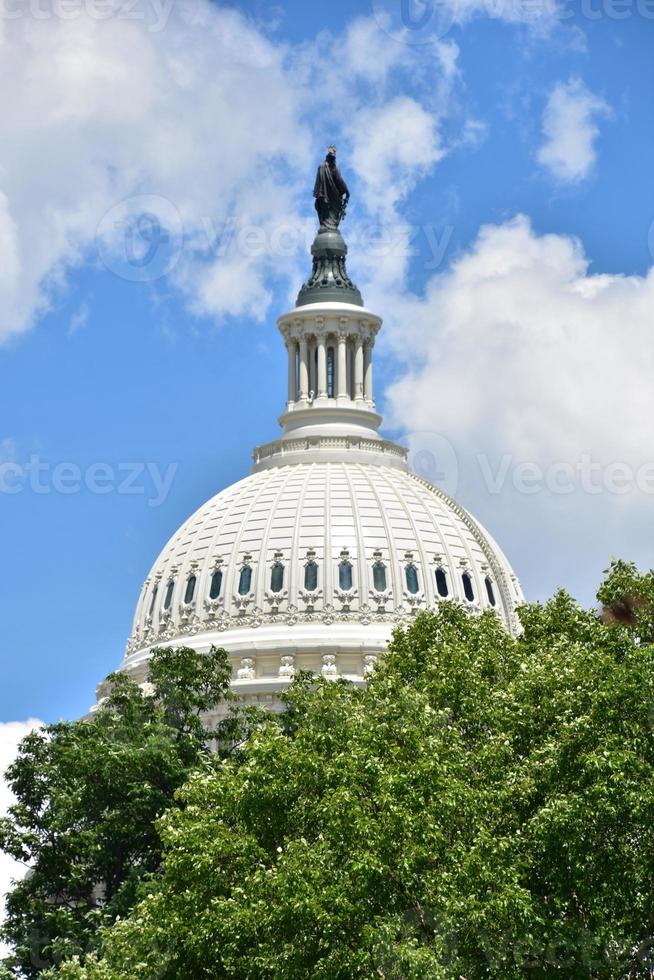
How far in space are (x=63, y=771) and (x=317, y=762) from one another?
1855 cm

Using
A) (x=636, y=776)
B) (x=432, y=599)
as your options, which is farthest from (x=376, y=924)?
(x=432, y=599)

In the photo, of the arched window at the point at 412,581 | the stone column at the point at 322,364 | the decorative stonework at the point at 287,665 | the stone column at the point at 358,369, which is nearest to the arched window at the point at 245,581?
the decorative stonework at the point at 287,665

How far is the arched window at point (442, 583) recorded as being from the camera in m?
133

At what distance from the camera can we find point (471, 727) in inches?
2378

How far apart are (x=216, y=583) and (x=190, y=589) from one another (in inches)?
78.2

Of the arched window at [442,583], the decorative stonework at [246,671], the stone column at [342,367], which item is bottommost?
the decorative stonework at [246,671]

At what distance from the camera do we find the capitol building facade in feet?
421

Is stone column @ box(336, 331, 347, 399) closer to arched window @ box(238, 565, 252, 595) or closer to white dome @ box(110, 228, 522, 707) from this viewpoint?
white dome @ box(110, 228, 522, 707)

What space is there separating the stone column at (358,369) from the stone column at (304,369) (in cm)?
292

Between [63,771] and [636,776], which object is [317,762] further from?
[63,771]

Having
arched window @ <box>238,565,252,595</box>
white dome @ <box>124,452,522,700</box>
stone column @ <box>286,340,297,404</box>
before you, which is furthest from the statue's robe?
arched window @ <box>238,565,252,595</box>

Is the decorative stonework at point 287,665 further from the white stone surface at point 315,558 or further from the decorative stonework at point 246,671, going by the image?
the decorative stonework at point 246,671

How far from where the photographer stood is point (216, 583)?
134375 millimetres

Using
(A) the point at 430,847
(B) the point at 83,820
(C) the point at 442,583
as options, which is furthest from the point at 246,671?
(A) the point at 430,847
